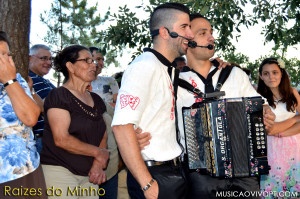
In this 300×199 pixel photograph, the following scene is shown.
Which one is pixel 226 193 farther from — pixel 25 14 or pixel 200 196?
pixel 25 14

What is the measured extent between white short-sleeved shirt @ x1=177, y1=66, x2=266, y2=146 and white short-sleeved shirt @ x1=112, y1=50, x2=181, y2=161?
0.46 metres

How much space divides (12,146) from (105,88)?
338 centimetres

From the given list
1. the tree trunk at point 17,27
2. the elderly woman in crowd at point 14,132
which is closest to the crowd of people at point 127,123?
the elderly woman in crowd at point 14,132

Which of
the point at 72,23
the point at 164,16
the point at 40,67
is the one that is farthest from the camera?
the point at 72,23

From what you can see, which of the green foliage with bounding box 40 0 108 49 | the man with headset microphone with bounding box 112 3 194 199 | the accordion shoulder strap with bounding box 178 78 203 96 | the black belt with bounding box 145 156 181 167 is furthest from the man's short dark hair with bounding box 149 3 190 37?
the green foliage with bounding box 40 0 108 49

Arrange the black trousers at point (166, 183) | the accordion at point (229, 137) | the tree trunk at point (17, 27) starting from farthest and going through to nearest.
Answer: the tree trunk at point (17, 27), the accordion at point (229, 137), the black trousers at point (166, 183)

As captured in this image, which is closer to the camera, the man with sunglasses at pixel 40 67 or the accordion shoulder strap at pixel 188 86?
the accordion shoulder strap at pixel 188 86

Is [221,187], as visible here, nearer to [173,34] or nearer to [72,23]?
[173,34]

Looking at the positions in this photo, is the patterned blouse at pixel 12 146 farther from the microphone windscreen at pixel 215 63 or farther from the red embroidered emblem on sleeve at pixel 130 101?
the microphone windscreen at pixel 215 63

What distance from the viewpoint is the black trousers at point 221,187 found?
3.13 m

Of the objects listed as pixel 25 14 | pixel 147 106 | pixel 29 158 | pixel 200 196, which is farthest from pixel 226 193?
pixel 25 14

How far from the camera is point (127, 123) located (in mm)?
2568

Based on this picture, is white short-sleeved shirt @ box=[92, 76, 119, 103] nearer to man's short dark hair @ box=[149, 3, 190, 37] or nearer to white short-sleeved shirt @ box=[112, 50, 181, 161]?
man's short dark hair @ box=[149, 3, 190, 37]

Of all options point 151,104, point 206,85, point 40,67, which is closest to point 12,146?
point 151,104
